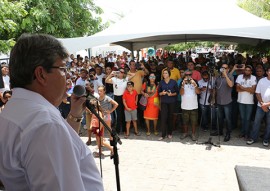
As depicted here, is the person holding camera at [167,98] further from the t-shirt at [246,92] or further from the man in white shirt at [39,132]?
the man in white shirt at [39,132]

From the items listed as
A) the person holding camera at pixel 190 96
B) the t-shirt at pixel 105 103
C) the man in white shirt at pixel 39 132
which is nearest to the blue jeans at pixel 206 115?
the person holding camera at pixel 190 96

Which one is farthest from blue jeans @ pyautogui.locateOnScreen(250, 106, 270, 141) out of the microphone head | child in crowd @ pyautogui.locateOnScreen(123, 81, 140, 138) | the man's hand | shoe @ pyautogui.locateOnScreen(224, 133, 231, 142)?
the microphone head

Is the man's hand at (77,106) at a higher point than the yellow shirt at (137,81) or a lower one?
higher

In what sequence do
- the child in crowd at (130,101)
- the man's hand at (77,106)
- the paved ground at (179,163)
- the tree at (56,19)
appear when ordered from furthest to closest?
the tree at (56,19) < the child in crowd at (130,101) < the paved ground at (179,163) < the man's hand at (77,106)

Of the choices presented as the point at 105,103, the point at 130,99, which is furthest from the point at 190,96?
the point at 105,103

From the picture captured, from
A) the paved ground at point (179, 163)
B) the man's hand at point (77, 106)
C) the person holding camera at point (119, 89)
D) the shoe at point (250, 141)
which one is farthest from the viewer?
the person holding camera at point (119, 89)

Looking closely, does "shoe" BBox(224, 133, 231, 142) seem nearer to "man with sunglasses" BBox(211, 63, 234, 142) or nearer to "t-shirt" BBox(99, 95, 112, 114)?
"man with sunglasses" BBox(211, 63, 234, 142)

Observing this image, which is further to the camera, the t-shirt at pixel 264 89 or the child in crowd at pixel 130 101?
the child in crowd at pixel 130 101

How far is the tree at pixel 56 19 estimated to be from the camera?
11.4m

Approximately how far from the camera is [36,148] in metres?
0.99

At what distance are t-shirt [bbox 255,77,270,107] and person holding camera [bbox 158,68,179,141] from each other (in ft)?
6.08

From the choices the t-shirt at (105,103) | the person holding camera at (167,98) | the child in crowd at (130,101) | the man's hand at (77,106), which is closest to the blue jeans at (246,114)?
the person holding camera at (167,98)

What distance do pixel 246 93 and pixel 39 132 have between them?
6380 mm

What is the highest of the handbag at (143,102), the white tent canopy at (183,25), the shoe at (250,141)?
the white tent canopy at (183,25)
